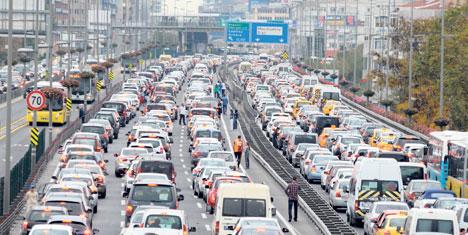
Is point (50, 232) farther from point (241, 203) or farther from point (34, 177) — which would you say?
point (34, 177)

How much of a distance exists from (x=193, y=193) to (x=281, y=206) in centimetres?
423

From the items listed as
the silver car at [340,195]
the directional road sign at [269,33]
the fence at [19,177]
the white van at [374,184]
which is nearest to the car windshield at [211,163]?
the silver car at [340,195]

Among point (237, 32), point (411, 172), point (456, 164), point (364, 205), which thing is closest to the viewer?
point (364, 205)

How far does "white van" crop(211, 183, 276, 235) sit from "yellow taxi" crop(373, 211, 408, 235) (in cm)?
296

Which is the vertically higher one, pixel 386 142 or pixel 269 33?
pixel 269 33

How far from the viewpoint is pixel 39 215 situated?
29.0m

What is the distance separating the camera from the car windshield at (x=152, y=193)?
33375 millimetres

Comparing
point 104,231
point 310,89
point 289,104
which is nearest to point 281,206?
point 104,231

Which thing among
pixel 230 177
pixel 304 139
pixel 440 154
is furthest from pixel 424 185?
pixel 304 139

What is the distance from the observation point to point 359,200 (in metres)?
37.0

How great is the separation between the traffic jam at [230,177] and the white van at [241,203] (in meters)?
0.03

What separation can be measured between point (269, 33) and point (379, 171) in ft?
288

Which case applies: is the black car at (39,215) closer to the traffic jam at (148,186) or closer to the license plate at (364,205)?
the traffic jam at (148,186)

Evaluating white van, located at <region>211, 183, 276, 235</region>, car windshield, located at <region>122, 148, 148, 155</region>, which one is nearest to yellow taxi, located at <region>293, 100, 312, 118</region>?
car windshield, located at <region>122, 148, 148, 155</region>
